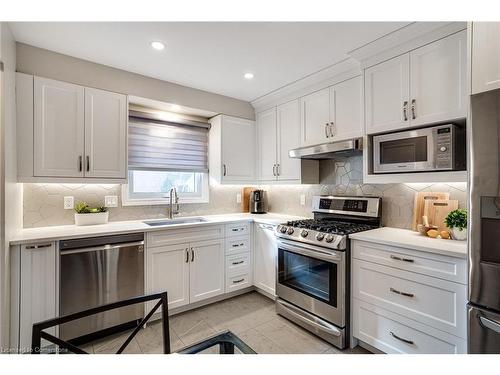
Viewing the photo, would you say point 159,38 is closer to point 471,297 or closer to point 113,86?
point 113,86

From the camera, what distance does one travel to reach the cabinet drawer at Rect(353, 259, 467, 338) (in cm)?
151

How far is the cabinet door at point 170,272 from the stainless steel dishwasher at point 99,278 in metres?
0.09

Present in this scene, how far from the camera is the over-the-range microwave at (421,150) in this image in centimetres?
174

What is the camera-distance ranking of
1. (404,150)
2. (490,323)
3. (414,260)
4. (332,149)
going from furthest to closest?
(332,149), (404,150), (414,260), (490,323)

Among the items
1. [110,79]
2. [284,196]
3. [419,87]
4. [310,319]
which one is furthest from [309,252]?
[110,79]

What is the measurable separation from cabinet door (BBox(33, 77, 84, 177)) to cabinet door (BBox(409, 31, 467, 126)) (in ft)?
9.20

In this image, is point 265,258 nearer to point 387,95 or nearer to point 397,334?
point 397,334

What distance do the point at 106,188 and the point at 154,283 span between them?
113 cm

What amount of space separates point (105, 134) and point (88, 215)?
793 millimetres

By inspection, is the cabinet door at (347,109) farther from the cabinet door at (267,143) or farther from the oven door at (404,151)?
the cabinet door at (267,143)

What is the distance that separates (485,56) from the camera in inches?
50.5

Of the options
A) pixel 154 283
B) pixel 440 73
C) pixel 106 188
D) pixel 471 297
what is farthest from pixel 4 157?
pixel 440 73

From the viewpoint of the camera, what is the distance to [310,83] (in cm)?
269

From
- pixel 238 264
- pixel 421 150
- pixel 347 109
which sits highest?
pixel 347 109
